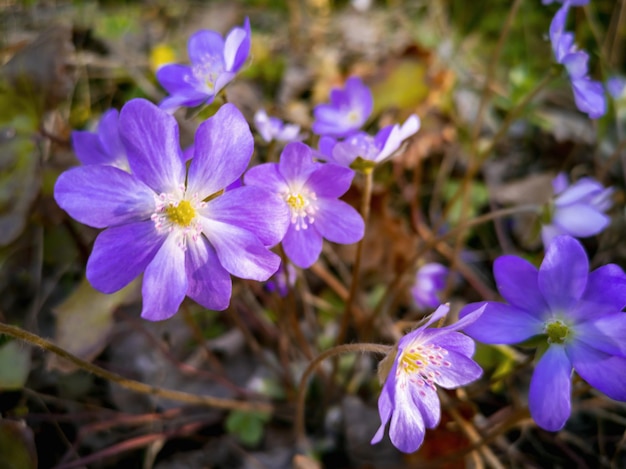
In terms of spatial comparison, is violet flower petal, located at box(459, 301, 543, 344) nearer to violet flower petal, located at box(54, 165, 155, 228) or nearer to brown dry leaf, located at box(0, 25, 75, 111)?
violet flower petal, located at box(54, 165, 155, 228)

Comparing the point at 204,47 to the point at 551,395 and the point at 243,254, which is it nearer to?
the point at 243,254

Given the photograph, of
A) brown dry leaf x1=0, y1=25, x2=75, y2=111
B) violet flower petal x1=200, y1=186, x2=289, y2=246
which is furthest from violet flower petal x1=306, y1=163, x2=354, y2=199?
brown dry leaf x1=0, y1=25, x2=75, y2=111

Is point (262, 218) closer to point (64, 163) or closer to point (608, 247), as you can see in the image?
point (64, 163)

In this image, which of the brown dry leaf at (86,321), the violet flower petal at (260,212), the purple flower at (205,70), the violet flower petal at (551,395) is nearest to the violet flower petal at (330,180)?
the violet flower petal at (260,212)

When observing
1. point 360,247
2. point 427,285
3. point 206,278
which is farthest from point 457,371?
point 427,285

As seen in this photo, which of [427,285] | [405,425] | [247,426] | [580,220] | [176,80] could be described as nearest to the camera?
[405,425]

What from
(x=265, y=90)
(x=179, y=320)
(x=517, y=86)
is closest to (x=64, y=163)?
(x=179, y=320)

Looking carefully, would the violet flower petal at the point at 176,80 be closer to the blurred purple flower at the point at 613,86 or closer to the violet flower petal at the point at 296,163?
the violet flower petal at the point at 296,163
